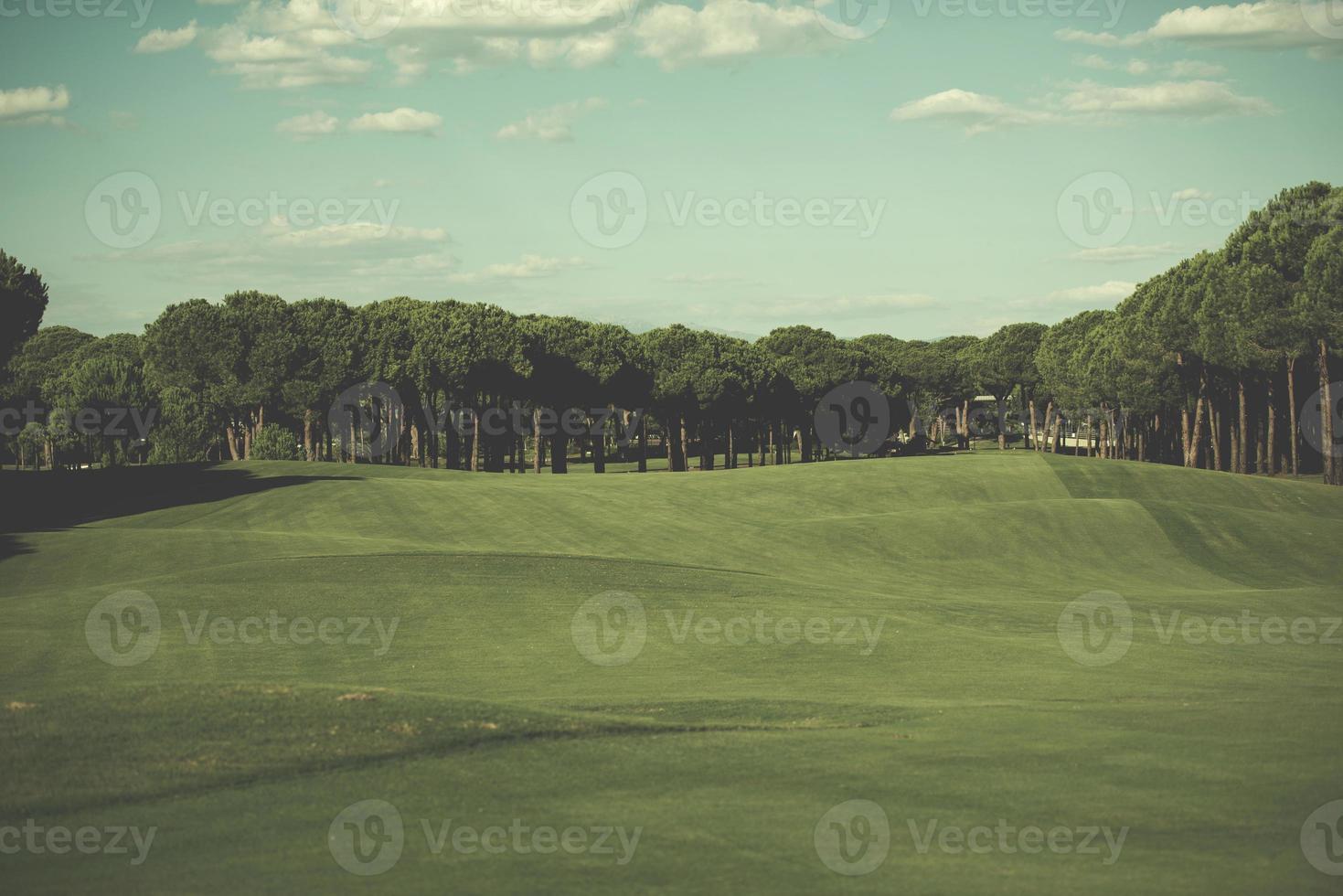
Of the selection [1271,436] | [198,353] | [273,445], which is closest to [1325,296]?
[1271,436]

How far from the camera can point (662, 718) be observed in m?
18.7

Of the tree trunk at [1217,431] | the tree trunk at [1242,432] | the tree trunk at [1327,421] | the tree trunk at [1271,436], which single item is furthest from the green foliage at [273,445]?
the tree trunk at [1271,436]

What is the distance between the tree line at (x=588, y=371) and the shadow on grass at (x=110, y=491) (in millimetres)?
10094

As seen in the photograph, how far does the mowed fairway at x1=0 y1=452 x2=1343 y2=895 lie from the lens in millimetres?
11797

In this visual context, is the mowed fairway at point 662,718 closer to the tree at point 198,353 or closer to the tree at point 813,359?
the tree at point 198,353

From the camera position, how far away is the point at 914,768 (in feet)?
50.5

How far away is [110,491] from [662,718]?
57.8 metres

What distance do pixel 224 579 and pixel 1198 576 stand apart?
125 ft

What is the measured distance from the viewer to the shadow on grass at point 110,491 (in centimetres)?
5669

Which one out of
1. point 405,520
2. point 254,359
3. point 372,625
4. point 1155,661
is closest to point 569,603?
point 372,625

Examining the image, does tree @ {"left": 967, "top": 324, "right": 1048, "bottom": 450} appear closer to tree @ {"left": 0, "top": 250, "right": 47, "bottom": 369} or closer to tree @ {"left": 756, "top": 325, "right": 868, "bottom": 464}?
tree @ {"left": 756, "top": 325, "right": 868, "bottom": 464}

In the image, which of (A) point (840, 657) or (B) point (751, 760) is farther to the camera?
(A) point (840, 657)

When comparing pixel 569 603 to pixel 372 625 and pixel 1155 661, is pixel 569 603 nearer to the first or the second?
pixel 372 625

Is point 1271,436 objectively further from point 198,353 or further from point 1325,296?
point 198,353
